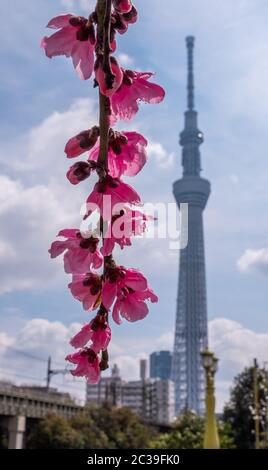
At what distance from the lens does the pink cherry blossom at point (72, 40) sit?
1270 mm

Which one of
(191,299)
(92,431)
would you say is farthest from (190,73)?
(92,431)

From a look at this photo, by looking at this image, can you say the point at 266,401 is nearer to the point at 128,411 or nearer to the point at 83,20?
the point at 128,411

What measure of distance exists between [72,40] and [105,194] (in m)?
0.33

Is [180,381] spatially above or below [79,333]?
above

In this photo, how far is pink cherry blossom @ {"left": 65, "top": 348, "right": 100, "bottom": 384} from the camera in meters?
1.35

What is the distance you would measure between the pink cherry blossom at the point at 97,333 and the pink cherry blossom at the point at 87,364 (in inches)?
0.7

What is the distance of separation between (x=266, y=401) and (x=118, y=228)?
170ft

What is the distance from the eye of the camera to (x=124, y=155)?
1.29m

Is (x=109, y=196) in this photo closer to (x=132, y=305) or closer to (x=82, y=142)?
(x=82, y=142)

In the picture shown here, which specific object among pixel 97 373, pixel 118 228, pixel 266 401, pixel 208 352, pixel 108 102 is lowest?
pixel 97 373

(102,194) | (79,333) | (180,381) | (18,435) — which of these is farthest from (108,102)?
(180,381)

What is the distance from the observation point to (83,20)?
4.23 ft
